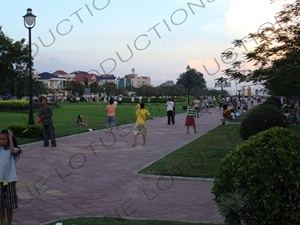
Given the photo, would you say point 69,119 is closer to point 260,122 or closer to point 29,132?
point 29,132

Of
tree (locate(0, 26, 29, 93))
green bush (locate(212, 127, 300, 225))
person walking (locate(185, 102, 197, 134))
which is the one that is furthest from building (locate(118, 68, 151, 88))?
green bush (locate(212, 127, 300, 225))

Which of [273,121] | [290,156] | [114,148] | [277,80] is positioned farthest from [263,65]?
[114,148]

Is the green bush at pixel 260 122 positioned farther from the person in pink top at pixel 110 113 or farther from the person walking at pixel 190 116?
the person in pink top at pixel 110 113

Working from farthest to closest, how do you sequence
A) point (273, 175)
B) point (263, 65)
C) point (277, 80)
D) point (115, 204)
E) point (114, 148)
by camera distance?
point (114, 148), point (115, 204), point (263, 65), point (277, 80), point (273, 175)

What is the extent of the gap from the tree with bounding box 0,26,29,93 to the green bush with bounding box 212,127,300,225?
30.2 metres

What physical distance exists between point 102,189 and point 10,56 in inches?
1069

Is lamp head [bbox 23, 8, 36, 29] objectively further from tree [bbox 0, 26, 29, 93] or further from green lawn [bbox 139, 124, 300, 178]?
tree [bbox 0, 26, 29, 93]

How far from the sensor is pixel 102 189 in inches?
285

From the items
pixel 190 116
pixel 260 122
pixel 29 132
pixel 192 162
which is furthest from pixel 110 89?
pixel 192 162

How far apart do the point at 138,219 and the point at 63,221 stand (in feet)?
3.17

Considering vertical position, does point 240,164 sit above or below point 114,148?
above

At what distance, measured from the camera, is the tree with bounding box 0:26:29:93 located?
103ft

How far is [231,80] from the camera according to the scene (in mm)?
5270

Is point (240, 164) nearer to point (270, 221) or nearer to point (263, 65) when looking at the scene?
point (270, 221)
